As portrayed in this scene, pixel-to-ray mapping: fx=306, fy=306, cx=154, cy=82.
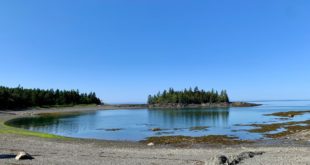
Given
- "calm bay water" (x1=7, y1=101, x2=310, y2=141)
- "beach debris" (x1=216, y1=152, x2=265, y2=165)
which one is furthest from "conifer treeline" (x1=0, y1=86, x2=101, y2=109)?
"beach debris" (x1=216, y1=152, x2=265, y2=165)

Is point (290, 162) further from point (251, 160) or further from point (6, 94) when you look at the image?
point (6, 94)

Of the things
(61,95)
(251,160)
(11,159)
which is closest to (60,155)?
(11,159)

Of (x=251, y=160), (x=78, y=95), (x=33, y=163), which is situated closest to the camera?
(x=33, y=163)

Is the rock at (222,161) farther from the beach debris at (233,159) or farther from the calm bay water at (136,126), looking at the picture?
the calm bay water at (136,126)

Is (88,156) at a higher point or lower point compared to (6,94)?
lower

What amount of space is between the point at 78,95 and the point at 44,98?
3269 centimetres

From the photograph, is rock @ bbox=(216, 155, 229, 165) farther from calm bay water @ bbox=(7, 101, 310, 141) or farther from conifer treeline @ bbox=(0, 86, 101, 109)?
conifer treeline @ bbox=(0, 86, 101, 109)

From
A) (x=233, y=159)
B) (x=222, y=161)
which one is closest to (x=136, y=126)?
(x=233, y=159)

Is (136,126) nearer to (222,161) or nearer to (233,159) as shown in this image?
(233,159)

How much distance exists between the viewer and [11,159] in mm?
21281

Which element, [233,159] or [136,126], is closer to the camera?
[233,159]

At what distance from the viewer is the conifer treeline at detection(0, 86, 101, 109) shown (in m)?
137

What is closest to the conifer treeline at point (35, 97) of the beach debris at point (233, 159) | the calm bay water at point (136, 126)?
the calm bay water at point (136, 126)

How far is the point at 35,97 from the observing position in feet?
520
